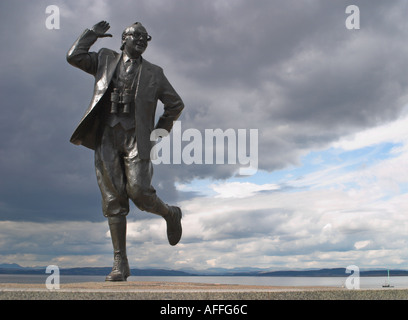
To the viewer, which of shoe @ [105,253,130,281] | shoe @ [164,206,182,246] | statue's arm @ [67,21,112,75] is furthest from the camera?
shoe @ [164,206,182,246]

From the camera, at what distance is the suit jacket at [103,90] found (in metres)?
7.46

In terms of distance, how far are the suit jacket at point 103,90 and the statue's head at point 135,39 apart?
0.20 meters

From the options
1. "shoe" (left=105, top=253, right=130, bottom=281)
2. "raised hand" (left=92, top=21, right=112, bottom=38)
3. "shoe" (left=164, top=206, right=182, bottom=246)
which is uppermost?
"raised hand" (left=92, top=21, right=112, bottom=38)

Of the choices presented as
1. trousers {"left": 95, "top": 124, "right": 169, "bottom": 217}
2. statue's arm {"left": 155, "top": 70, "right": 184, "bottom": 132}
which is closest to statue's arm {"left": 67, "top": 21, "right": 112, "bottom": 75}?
trousers {"left": 95, "top": 124, "right": 169, "bottom": 217}

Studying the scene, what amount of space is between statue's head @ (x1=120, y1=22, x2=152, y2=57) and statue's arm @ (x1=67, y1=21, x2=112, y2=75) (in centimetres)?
41

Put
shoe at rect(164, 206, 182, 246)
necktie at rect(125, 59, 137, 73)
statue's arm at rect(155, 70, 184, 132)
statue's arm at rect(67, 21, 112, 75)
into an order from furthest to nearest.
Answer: shoe at rect(164, 206, 182, 246)
statue's arm at rect(155, 70, 184, 132)
necktie at rect(125, 59, 137, 73)
statue's arm at rect(67, 21, 112, 75)

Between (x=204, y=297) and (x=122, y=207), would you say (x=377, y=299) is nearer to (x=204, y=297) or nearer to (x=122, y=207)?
(x=204, y=297)

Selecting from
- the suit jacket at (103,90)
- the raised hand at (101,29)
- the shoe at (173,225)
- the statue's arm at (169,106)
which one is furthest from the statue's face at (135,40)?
the shoe at (173,225)

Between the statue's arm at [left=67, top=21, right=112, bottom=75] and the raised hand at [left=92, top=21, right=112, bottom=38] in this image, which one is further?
the raised hand at [left=92, top=21, right=112, bottom=38]

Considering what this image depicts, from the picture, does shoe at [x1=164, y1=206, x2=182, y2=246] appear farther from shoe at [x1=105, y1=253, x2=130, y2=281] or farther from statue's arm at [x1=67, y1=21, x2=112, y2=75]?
statue's arm at [x1=67, y1=21, x2=112, y2=75]

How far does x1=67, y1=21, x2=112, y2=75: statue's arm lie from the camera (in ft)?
24.7

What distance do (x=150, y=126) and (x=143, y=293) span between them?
3341mm

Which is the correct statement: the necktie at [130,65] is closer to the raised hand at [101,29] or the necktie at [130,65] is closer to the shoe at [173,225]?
the raised hand at [101,29]

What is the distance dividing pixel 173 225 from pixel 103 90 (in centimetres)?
254
